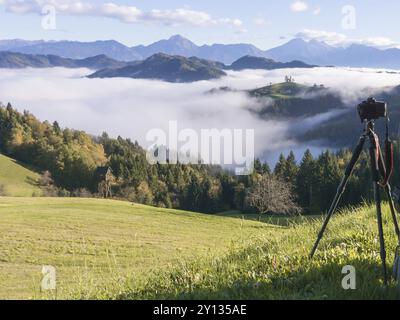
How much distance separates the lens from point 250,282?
5.23 metres

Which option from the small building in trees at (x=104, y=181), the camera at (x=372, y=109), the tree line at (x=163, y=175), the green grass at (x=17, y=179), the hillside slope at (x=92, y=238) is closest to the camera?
the camera at (x=372, y=109)

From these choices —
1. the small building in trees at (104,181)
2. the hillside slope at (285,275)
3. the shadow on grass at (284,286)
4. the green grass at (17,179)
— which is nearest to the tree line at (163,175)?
the small building in trees at (104,181)

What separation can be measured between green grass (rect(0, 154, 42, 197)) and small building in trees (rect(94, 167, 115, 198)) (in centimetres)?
1608

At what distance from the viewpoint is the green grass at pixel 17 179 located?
422ft

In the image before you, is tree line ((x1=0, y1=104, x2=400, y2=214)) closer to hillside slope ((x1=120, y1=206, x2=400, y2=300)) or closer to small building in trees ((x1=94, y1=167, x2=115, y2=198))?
small building in trees ((x1=94, y1=167, x2=115, y2=198))

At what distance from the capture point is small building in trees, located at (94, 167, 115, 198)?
132m

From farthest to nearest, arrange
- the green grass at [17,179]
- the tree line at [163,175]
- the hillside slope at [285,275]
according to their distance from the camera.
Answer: the green grass at [17,179], the tree line at [163,175], the hillside slope at [285,275]

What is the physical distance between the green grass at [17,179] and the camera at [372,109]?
12991cm

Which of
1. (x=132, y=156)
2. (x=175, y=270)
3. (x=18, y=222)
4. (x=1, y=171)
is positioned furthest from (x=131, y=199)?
(x=175, y=270)

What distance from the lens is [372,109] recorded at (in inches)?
213

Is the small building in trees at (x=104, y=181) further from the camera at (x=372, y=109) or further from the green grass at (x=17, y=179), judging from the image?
the camera at (x=372, y=109)

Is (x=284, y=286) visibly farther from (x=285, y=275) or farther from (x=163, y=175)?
(x=163, y=175)

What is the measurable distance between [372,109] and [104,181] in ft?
434

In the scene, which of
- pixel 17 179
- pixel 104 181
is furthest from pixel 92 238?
pixel 17 179
